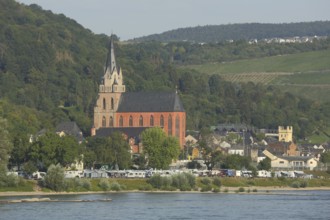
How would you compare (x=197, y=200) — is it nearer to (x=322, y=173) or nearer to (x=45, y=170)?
(x=45, y=170)

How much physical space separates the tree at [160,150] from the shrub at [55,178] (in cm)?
2969

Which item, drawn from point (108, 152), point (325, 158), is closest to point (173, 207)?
point (108, 152)

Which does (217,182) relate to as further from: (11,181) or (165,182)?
(11,181)

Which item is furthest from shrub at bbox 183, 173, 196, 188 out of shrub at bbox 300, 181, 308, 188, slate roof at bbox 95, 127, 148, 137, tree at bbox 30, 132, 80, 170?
slate roof at bbox 95, 127, 148, 137

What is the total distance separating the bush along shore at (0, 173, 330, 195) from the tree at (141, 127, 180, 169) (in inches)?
Answer: 365

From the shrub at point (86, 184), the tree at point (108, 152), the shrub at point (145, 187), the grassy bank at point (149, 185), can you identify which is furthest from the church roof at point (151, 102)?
the shrub at point (86, 184)

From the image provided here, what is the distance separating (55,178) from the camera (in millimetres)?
116625

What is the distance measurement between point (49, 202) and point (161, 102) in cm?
6520

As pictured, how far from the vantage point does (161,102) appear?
16938 centimetres

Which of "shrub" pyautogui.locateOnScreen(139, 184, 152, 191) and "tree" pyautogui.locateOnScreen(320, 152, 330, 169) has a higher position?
"tree" pyautogui.locateOnScreen(320, 152, 330, 169)

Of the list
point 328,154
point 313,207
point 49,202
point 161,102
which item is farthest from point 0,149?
point 328,154

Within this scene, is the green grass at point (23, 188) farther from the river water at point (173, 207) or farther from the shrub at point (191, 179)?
the shrub at point (191, 179)

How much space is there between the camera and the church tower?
170 metres

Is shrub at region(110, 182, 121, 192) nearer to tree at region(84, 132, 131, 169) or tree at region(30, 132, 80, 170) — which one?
tree at region(30, 132, 80, 170)
